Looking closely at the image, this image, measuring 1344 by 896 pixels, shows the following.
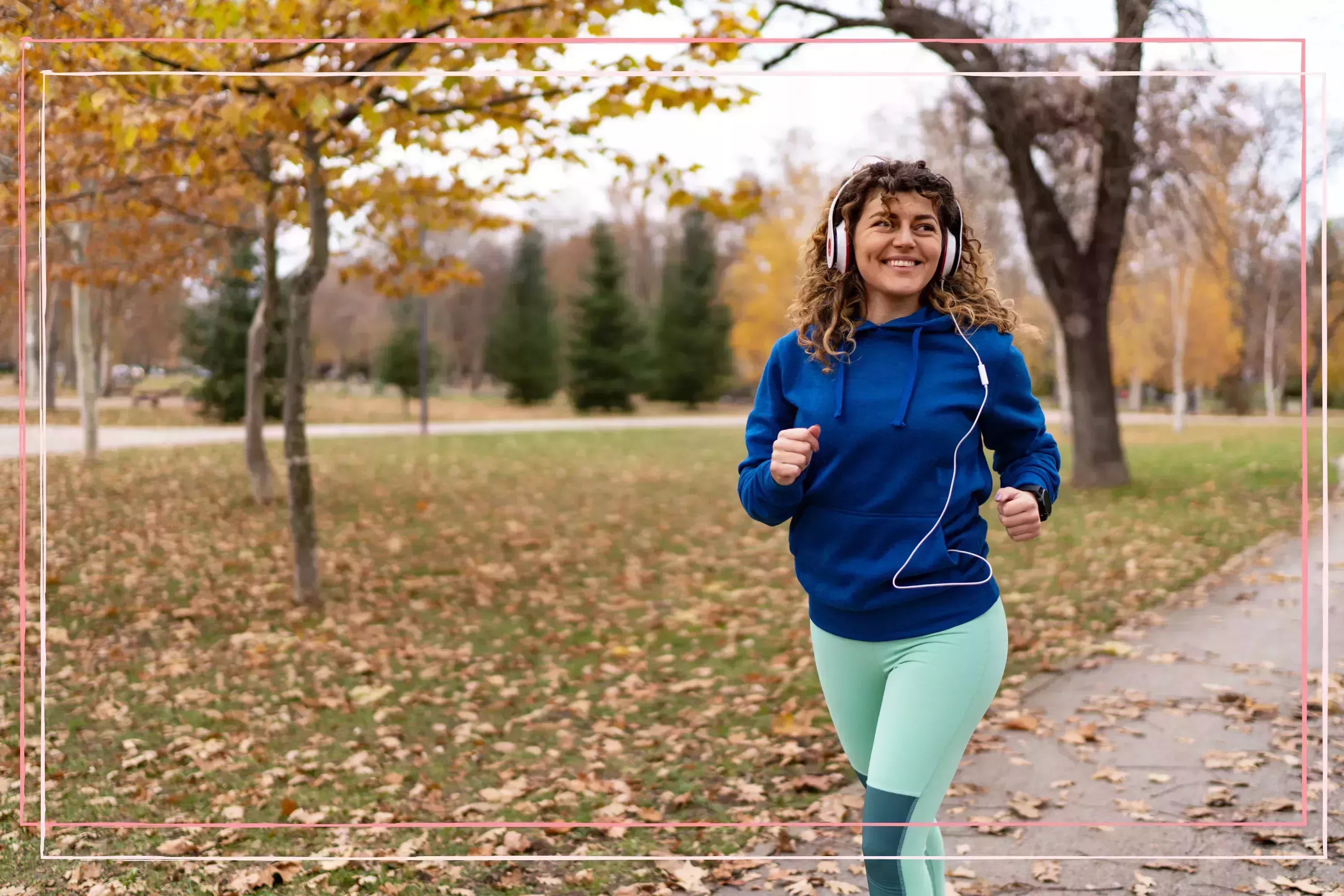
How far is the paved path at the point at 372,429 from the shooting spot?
10.9 metres

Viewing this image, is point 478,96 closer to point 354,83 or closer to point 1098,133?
point 354,83

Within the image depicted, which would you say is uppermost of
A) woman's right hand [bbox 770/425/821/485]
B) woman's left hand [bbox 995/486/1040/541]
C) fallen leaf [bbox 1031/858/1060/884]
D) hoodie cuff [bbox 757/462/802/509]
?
woman's right hand [bbox 770/425/821/485]

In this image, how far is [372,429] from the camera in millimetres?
22734

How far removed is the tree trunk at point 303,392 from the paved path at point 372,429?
1611 millimetres

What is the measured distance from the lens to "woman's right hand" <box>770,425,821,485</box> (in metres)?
2.20

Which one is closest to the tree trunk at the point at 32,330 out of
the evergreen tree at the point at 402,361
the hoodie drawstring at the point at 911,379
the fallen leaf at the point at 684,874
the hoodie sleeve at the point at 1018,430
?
the fallen leaf at the point at 684,874

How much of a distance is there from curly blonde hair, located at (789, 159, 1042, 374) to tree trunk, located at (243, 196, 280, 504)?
887 cm

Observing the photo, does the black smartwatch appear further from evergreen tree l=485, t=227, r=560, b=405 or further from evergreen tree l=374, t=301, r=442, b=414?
evergreen tree l=485, t=227, r=560, b=405

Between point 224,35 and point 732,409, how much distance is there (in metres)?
31.7

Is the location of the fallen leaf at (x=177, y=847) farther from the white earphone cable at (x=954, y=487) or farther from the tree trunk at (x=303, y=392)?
the tree trunk at (x=303, y=392)

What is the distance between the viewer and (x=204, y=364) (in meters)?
13.0

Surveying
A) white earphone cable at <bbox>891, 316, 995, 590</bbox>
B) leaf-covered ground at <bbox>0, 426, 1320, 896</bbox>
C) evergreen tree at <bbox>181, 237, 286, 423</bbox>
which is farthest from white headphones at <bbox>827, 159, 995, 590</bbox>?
evergreen tree at <bbox>181, 237, 286, 423</bbox>

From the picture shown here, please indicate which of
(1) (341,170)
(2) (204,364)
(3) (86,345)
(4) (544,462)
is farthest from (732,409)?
(1) (341,170)

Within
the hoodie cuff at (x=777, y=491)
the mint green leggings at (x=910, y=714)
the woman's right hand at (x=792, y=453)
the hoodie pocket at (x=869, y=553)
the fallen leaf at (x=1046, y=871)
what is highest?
the woman's right hand at (x=792, y=453)
